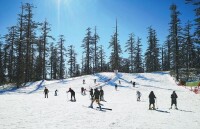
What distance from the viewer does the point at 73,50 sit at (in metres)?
73.8

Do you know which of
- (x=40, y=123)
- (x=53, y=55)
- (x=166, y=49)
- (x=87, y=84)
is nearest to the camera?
(x=40, y=123)

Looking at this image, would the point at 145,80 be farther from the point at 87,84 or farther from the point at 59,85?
the point at 59,85

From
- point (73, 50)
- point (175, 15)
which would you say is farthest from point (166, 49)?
point (73, 50)

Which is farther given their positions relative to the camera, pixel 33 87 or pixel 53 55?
pixel 53 55

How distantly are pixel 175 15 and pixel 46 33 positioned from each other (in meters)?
30.0

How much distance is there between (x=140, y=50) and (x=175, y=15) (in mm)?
23016

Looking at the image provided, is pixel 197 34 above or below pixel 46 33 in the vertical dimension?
below

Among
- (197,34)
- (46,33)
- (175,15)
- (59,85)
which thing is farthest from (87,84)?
(175,15)

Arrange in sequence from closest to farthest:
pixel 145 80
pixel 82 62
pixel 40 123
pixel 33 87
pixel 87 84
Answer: pixel 40 123 → pixel 33 87 → pixel 87 84 → pixel 145 80 → pixel 82 62

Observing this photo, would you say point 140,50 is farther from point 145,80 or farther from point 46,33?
point 46,33

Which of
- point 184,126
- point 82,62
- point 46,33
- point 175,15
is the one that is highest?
point 175,15

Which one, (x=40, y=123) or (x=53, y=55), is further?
(x=53, y=55)

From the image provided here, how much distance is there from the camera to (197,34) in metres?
29.5

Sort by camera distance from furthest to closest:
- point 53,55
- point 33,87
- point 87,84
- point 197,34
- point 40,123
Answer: point 53,55, point 87,84, point 33,87, point 197,34, point 40,123
